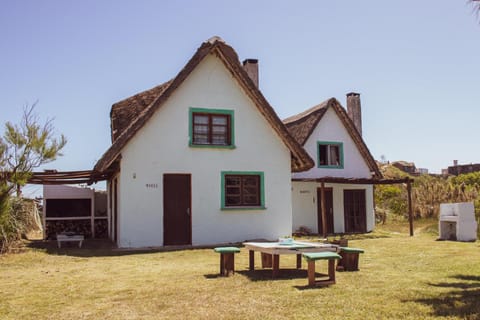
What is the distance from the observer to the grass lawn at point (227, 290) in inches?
249

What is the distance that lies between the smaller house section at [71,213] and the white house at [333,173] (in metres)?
8.58

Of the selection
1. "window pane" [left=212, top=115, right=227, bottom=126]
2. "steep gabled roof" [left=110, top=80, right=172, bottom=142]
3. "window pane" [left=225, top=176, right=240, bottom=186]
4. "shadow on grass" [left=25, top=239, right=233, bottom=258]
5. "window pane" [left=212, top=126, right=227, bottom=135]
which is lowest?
"shadow on grass" [left=25, top=239, right=233, bottom=258]

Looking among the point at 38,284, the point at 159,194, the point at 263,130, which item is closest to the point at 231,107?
the point at 263,130

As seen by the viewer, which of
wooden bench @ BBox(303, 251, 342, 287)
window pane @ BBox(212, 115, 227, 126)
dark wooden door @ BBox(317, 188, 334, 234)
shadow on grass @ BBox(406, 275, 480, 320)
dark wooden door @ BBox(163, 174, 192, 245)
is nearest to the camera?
shadow on grass @ BBox(406, 275, 480, 320)

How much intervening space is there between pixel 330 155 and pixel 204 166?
9299 millimetres

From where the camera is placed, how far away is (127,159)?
611 inches

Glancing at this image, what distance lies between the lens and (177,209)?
16094mm

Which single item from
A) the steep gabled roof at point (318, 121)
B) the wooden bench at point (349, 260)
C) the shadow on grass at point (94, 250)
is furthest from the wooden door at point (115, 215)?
the wooden bench at point (349, 260)

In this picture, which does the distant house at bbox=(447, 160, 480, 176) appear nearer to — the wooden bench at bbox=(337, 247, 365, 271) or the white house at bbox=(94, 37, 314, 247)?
the white house at bbox=(94, 37, 314, 247)

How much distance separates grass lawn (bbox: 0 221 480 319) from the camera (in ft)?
20.7

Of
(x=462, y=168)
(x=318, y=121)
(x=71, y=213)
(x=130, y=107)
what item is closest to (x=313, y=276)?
(x=130, y=107)

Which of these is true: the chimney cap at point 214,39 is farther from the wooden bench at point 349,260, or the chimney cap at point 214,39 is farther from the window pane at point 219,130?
the wooden bench at point 349,260

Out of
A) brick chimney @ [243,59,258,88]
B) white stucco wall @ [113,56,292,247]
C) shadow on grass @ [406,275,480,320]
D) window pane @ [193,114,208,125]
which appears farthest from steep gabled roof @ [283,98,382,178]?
shadow on grass @ [406,275,480,320]

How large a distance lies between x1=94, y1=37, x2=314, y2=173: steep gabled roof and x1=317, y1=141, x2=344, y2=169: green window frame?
199 inches
